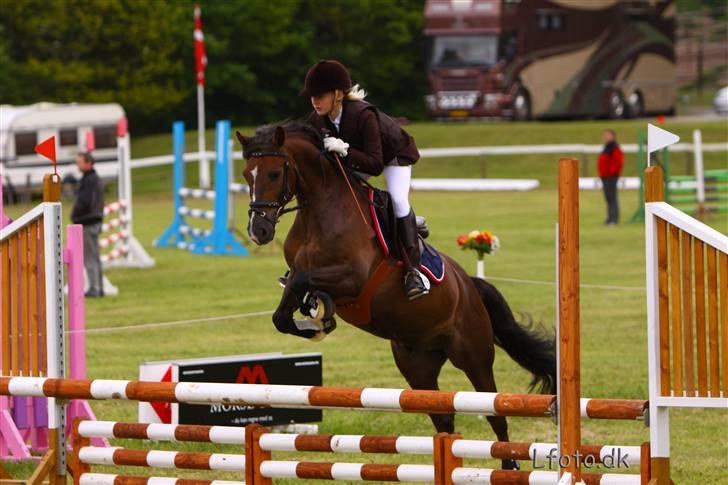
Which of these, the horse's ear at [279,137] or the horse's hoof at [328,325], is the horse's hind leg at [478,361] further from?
the horse's ear at [279,137]

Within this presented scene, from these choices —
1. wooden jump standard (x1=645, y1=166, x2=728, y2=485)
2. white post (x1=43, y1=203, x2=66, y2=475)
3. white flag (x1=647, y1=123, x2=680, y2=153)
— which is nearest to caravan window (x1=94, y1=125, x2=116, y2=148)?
white post (x1=43, y1=203, x2=66, y2=475)

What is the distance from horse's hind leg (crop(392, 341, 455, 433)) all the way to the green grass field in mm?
660

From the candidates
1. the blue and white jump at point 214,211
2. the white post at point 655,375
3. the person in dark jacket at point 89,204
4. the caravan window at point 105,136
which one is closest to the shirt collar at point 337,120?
the white post at point 655,375

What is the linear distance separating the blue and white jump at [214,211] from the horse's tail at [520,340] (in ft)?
36.8

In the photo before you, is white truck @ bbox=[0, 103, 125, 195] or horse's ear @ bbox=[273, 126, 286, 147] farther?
white truck @ bbox=[0, 103, 125, 195]

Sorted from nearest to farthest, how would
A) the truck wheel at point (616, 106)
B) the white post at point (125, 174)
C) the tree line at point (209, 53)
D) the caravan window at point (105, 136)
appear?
the white post at point (125, 174)
the caravan window at point (105, 136)
the truck wheel at point (616, 106)
the tree line at point (209, 53)

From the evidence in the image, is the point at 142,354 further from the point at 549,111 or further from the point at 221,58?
the point at 221,58

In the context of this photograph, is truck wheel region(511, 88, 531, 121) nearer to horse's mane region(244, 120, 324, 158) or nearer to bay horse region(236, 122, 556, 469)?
bay horse region(236, 122, 556, 469)

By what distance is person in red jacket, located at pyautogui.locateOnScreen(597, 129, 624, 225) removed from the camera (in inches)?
894

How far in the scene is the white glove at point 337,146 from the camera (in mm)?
6852

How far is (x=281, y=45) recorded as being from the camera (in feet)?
151

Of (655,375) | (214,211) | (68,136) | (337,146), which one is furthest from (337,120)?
(68,136)

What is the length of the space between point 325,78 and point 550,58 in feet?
105

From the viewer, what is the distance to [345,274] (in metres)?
6.73
